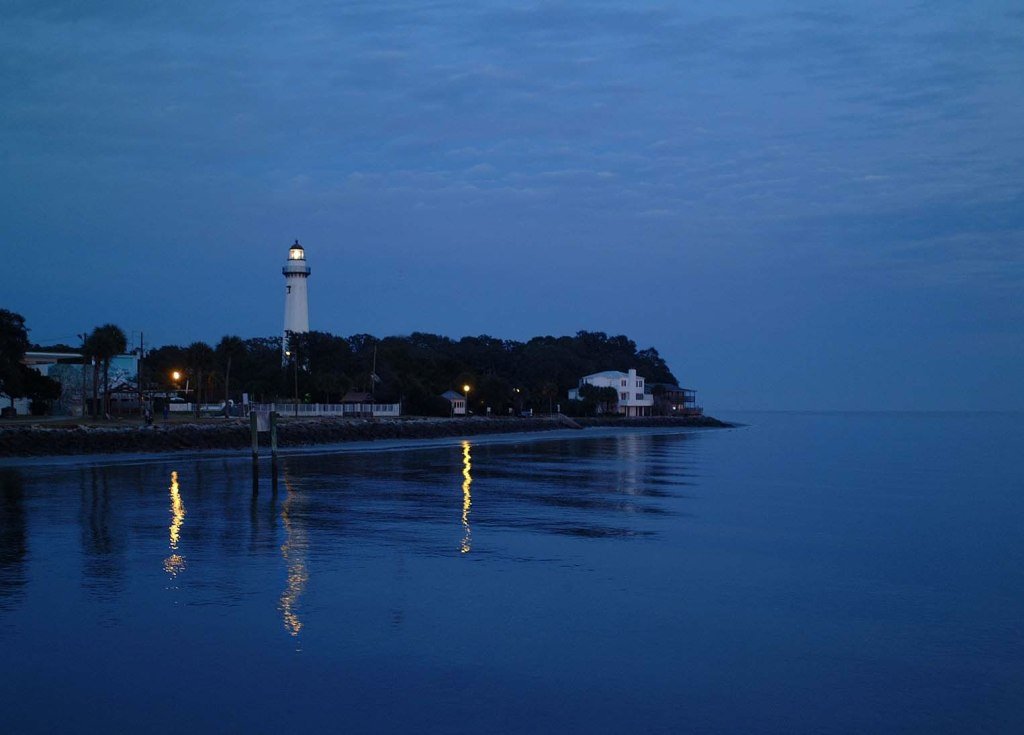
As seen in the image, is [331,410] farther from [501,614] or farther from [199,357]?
[501,614]

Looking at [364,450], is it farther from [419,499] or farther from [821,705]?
[821,705]

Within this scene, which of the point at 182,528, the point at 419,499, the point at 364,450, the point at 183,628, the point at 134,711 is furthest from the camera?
the point at 364,450

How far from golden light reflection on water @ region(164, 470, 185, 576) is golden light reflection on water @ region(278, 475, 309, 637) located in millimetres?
1964

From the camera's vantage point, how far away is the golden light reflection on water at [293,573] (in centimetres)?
1348

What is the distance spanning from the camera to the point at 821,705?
34.2 feet

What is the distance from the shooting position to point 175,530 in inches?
845

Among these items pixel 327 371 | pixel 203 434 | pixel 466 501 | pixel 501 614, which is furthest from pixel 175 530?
pixel 327 371

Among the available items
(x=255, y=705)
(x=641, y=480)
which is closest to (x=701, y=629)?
(x=255, y=705)

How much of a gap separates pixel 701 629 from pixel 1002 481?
107 ft

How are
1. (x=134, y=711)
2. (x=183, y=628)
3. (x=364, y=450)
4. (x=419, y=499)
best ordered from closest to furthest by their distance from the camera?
(x=134, y=711) < (x=183, y=628) < (x=419, y=499) < (x=364, y=450)

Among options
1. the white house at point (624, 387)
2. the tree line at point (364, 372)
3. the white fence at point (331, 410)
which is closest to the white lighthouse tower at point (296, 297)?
the tree line at point (364, 372)

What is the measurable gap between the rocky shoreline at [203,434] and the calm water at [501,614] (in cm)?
1452

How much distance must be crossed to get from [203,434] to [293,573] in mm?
38146

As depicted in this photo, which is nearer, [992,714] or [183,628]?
[992,714]
